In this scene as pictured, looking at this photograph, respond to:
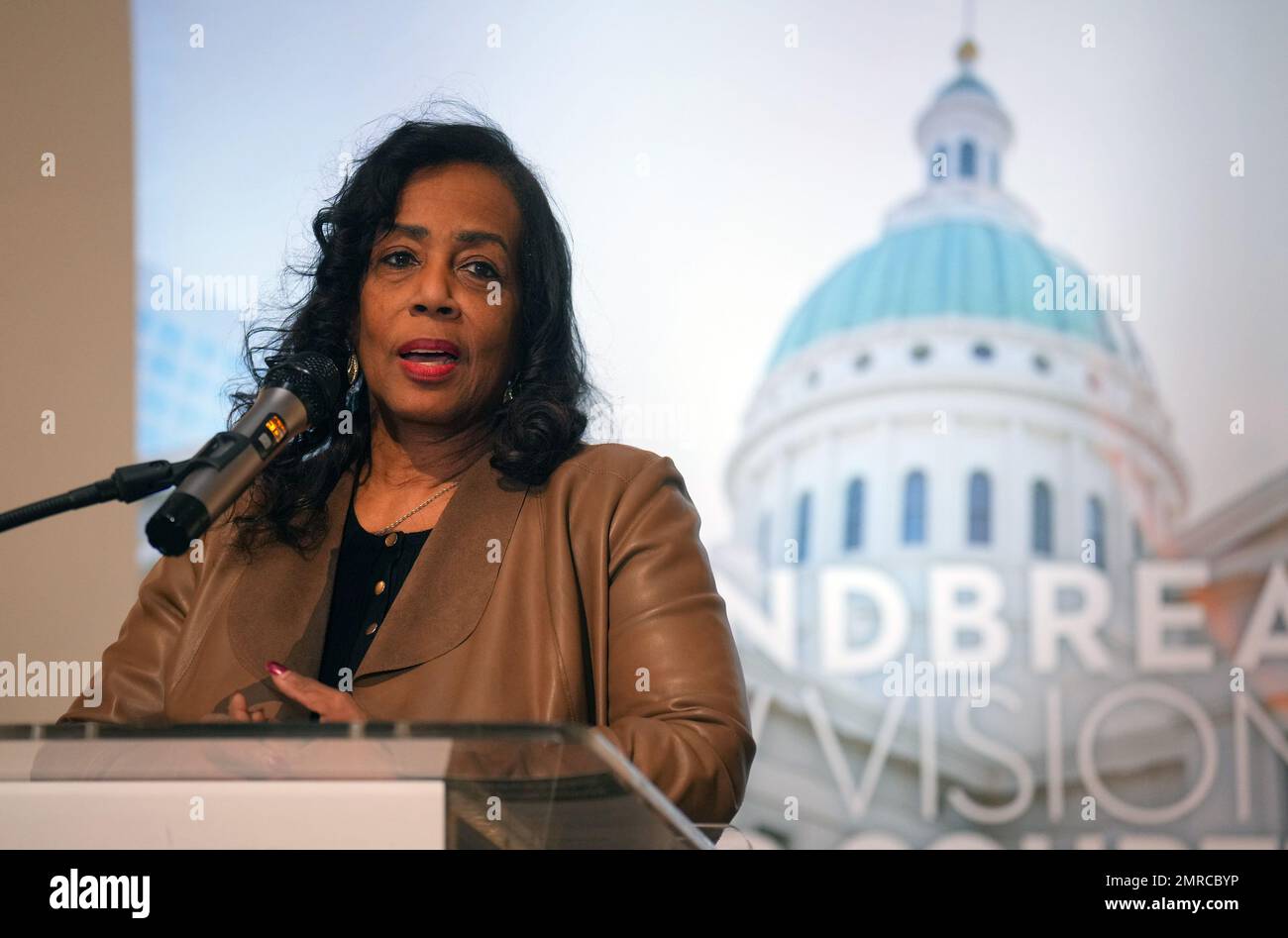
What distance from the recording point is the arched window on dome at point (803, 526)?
21.6ft

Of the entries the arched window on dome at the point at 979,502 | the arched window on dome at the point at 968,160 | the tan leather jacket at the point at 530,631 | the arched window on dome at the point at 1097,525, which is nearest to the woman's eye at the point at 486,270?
the tan leather jacket at the point at 530,631

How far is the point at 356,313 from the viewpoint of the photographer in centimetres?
220

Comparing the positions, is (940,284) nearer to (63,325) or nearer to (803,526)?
(803,526)

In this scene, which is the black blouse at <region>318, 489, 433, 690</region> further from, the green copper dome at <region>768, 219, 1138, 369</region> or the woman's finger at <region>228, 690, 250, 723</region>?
the green copper dome at <region>768, 219, 1138, 369</region>

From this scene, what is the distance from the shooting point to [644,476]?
1991 millimetres

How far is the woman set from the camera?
5.97 ft

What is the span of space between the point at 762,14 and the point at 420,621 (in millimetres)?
4055

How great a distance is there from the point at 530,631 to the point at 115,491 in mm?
634

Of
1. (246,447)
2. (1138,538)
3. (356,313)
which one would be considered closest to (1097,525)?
(1138,538)

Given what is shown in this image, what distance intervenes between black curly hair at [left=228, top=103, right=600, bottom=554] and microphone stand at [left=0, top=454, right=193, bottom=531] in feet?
2.08

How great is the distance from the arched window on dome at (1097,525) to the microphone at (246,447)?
5.33 metres
